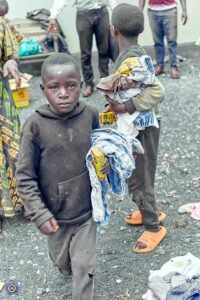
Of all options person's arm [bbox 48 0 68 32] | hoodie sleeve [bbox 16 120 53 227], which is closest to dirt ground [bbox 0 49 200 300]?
hoodie sleeve [bbox 16 120 53 227]

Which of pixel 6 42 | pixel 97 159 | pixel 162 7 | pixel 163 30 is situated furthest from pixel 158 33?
pixel 97 159

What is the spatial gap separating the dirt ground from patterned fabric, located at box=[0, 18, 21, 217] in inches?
9.8

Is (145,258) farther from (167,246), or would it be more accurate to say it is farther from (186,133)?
(186,133)

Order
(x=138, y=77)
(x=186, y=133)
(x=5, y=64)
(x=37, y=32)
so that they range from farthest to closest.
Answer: (x=37, y=32), (x=186, y=133), (x=5, y=64), (x=138, y=77)

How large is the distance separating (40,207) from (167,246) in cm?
136

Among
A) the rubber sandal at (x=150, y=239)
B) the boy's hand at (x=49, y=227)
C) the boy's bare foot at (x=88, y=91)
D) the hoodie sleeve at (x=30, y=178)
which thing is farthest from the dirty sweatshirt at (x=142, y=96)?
the boy's bare foot at (x=88, y=91)

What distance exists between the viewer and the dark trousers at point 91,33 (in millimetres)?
6742

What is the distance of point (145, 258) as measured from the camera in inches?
143

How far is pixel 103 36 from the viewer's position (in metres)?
6.90

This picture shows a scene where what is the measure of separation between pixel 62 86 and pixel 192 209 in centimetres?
194

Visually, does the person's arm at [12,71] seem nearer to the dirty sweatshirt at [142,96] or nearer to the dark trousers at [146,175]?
the dirty sweatshirt at [142,96]

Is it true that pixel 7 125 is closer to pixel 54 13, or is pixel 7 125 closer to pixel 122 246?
pixel 122 246

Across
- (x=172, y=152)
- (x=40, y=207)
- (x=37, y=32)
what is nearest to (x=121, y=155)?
(x=40, y=207)

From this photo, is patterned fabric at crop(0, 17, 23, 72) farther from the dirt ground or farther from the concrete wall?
the concrete wall
